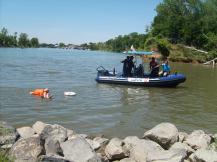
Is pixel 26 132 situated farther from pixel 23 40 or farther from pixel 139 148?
pixel 23 40

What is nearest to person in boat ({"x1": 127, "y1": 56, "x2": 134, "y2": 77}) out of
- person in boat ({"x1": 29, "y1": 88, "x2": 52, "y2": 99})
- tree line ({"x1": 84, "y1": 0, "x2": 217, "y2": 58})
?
person in boat ({"x1": 29, "y1": 88, "x2": 52, "y2": 99})

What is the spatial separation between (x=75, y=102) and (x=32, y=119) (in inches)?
157

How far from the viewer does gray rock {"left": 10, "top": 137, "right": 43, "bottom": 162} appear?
773 cm

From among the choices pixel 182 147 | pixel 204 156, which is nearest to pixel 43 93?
pixel 182 147

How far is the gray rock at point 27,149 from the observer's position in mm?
7726

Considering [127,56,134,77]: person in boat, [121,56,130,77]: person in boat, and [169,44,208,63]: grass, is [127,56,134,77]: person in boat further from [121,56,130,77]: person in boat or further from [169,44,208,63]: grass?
[169,44,208,63]: grass

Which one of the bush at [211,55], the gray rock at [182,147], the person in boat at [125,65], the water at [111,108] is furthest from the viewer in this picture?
→ the bush at [211,55]

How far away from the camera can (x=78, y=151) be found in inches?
328

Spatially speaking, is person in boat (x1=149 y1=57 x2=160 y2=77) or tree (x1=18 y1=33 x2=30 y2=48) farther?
tree (x1=18 y1=33 x2=30 y2=48)

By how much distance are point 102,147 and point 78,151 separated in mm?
1549

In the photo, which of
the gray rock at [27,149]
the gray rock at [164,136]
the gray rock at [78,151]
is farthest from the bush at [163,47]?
the gray rock at [27,149]

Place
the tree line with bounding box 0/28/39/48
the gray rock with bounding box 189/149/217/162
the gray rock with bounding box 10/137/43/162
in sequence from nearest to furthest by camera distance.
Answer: the gray rock with bounding box 10/137/43/162 < the gray rock with bounding box 189/149/217/162 < the tree line with bounding box 0/28/39/48

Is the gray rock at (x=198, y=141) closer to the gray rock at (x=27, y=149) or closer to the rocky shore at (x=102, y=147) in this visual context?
the rocky shore at (x=102, y=147)

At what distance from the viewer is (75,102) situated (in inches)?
695
